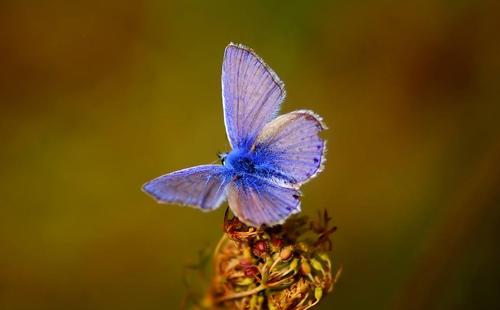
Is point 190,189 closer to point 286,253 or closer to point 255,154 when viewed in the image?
point 286,253

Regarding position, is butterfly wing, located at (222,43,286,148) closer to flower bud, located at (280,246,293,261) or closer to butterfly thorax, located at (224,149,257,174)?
butterfly thorax, located at (224,149,257,174)

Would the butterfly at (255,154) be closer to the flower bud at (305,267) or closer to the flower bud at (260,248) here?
the flower bud at (260,248)

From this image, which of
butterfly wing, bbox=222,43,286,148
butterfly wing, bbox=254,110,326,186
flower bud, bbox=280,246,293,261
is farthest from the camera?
butterfly wing, bbox=222,43,286,148

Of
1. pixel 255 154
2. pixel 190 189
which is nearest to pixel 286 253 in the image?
pixel 190 189

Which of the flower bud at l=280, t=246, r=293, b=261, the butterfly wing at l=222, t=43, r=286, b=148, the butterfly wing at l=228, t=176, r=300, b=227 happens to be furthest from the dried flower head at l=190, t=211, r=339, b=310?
the butterfly wing at l=222, t=43, r=286, b=148

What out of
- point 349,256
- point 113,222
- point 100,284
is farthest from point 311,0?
point 100,284
